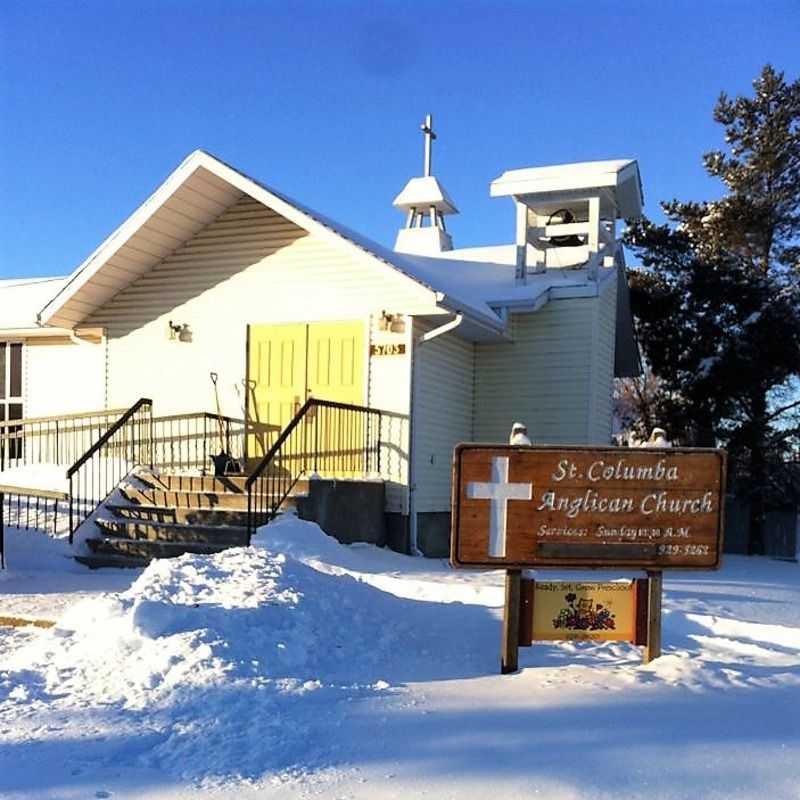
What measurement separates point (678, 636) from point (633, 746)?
9.35 ft

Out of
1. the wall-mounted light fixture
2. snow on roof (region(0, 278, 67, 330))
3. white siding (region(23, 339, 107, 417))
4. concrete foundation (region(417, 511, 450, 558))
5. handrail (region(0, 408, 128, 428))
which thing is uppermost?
snow on roof (region(0, 278, 67, 330))

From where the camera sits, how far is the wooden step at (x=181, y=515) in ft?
32.8

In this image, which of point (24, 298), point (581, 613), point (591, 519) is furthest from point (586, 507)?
point (24, 298)

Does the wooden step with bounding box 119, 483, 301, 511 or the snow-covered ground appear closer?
the snow-covered ground

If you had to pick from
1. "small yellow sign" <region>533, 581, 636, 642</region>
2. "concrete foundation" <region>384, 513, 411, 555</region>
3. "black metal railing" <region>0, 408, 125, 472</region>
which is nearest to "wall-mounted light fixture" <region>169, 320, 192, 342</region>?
"black metal railing" <region>0, 408, 125, 472</region>

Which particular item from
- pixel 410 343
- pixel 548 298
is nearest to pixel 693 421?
pixel 548 298

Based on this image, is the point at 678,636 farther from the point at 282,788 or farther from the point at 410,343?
the point at 410,343

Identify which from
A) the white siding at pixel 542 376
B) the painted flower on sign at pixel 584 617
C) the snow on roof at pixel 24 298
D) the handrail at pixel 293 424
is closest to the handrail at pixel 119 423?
the handrail at pixel 293 424

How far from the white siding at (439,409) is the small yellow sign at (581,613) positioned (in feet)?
21.2

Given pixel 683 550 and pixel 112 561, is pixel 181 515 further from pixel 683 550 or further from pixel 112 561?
pixel 683 550

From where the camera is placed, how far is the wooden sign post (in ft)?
17.1

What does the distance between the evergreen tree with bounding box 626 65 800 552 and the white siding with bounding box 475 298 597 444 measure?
4820 mm

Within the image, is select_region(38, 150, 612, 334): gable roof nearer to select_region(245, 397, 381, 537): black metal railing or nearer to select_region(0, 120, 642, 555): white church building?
select_region(0, 120, 642, 555): white church building

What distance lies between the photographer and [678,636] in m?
6.43
